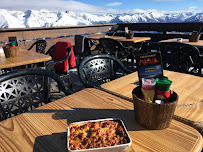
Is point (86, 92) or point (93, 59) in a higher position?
point (93, 59)

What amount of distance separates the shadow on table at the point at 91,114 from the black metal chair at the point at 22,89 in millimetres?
357

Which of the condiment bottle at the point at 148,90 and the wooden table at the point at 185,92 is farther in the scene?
the wooden table at the point at 185,92

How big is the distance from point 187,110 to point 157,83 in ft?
1.06

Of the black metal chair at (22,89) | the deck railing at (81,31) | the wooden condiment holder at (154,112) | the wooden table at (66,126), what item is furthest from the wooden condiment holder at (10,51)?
the deck railing at (81,31)

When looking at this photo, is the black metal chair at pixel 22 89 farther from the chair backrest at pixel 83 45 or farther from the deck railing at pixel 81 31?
the deck railing at pixel 81 31

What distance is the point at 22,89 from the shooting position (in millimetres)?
1220

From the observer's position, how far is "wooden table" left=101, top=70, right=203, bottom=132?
803 millimetres

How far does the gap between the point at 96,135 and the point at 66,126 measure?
8.7 inches

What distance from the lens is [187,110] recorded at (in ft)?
2.83

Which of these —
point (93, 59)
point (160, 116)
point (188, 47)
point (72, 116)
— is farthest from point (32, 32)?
point (160, 116)

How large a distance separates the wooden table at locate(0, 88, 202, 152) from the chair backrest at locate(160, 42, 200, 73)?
1612mm

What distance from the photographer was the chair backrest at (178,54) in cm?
217

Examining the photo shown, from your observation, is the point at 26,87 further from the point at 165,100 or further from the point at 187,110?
the point at 187,110

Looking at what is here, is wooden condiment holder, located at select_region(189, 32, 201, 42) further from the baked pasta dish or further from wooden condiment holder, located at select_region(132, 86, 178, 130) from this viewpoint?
the baked pasta dish
